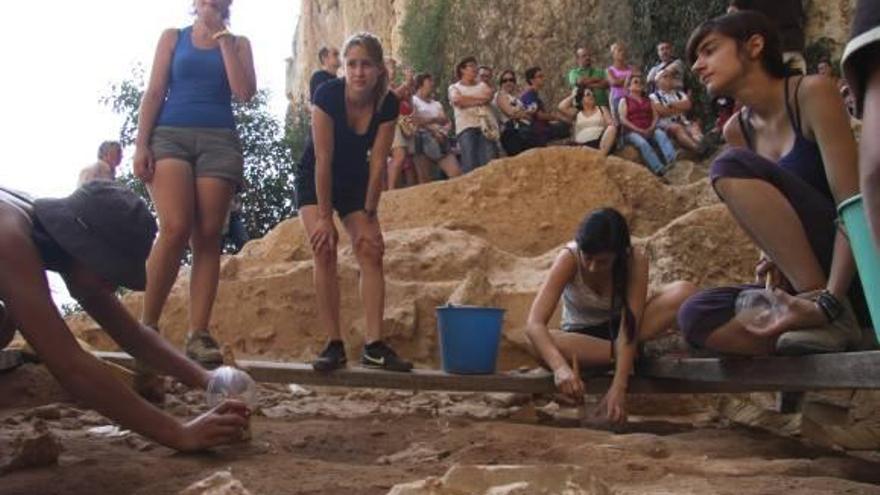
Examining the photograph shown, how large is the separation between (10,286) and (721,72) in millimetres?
2355

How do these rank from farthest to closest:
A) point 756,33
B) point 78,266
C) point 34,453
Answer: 1. point 756,33
2. point 34,453
3. point 78,266

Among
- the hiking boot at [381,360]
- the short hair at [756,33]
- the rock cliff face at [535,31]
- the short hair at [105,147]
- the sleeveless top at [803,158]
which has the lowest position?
the hiking boot at [381,360]

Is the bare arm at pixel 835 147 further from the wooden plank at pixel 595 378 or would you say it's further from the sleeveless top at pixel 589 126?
the sleeveless top at pixel 589 126

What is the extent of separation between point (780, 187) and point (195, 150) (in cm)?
235

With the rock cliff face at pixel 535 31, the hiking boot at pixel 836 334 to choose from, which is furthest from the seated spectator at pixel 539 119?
the hiking boot at pixel 836 334

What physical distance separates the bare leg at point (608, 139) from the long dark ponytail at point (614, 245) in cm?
560

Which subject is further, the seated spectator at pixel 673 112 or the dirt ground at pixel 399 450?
the seated spectator at pixel 673 112

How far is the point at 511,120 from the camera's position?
10.2 m

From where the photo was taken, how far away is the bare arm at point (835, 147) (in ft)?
10.3

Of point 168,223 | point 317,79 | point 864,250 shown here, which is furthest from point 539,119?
point 864,250

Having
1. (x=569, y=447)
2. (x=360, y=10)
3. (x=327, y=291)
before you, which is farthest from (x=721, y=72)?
(x=360, y=10)

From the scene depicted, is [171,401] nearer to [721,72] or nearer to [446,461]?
[446,461]

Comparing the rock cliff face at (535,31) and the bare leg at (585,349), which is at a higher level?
the rock cliff face at (535,31)

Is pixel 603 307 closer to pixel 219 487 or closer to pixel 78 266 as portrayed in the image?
pixel 78 266
